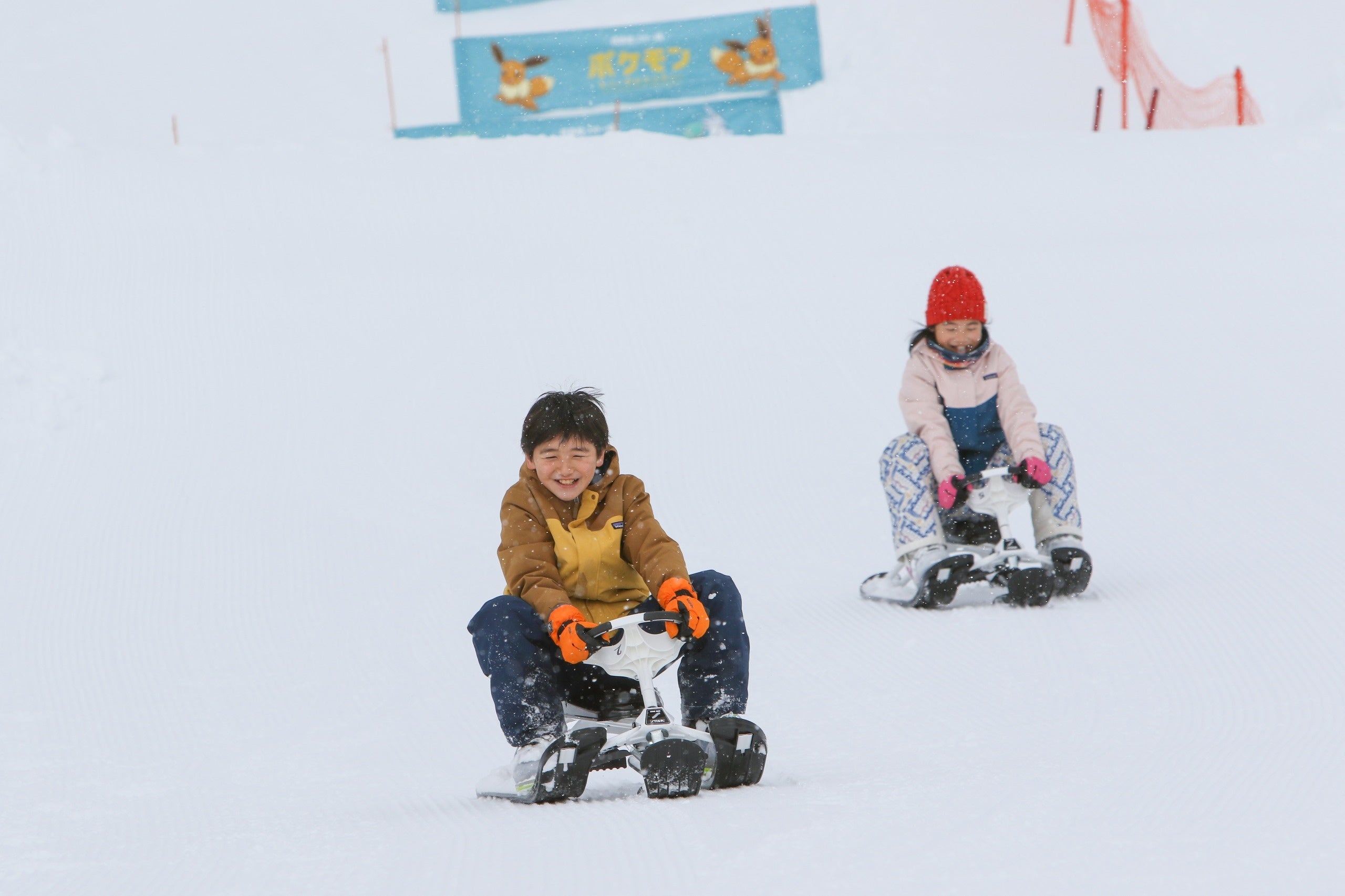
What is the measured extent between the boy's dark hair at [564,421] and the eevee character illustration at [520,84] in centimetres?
1236

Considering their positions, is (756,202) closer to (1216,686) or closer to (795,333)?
(795,333)

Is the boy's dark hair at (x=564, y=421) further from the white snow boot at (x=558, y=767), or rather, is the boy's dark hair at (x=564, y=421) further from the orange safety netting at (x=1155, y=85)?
the orange safety netting at (x=1155, y=85)

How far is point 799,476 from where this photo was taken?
659 centimetres

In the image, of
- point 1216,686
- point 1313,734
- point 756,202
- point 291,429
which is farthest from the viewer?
point 756,202

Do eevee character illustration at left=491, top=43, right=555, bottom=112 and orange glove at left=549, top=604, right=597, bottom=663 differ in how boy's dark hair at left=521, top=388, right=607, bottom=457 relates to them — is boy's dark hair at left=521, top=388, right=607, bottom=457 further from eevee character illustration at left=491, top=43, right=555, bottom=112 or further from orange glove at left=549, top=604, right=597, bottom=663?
eevee character illustration at left=491, top=43, right=555, bottom=112

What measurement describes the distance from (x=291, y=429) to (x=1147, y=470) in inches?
149

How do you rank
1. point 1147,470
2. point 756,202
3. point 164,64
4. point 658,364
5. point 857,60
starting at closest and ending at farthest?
1. point 1147,470
2. point 658,364
3. point 756,202
4. point 857,60
5. point 164,64

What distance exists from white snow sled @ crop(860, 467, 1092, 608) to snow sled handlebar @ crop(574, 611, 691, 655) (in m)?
1.85

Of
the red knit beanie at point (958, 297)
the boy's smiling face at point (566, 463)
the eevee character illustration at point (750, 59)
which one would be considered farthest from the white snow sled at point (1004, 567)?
the eevee character illustration at point (750, 59)

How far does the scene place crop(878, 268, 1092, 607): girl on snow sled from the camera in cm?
439

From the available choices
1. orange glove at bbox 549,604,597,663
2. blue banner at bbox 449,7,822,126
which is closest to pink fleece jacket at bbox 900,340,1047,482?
orange glove at bbox 549,604,597,663

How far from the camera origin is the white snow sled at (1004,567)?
164 inches

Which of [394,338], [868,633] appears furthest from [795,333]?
[868,633]

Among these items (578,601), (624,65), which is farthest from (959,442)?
(624,65)
